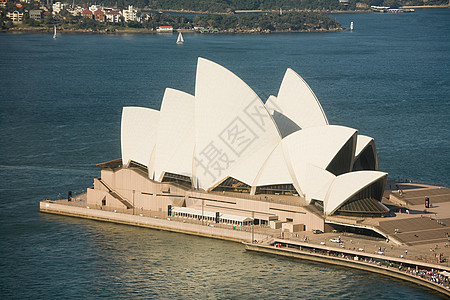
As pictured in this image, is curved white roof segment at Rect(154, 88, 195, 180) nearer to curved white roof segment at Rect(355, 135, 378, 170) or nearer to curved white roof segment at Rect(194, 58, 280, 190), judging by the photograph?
curved white roof segment at Rect(194, 58, 280, 190)

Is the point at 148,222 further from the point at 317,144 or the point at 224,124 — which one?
the point at 317,144

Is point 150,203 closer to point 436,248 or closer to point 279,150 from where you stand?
point 279,150

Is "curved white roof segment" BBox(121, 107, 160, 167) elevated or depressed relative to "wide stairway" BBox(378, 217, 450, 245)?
elevated

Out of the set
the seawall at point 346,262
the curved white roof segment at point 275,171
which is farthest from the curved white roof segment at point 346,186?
the seawall at point 346,262

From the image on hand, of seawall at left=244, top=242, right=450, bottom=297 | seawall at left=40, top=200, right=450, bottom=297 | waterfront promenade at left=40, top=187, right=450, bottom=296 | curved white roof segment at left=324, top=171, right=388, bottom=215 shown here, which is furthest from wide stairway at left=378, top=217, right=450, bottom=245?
seawall at left=244, top=242, right=450, bottom=297

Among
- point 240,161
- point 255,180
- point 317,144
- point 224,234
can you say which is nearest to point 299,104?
point 240,161
